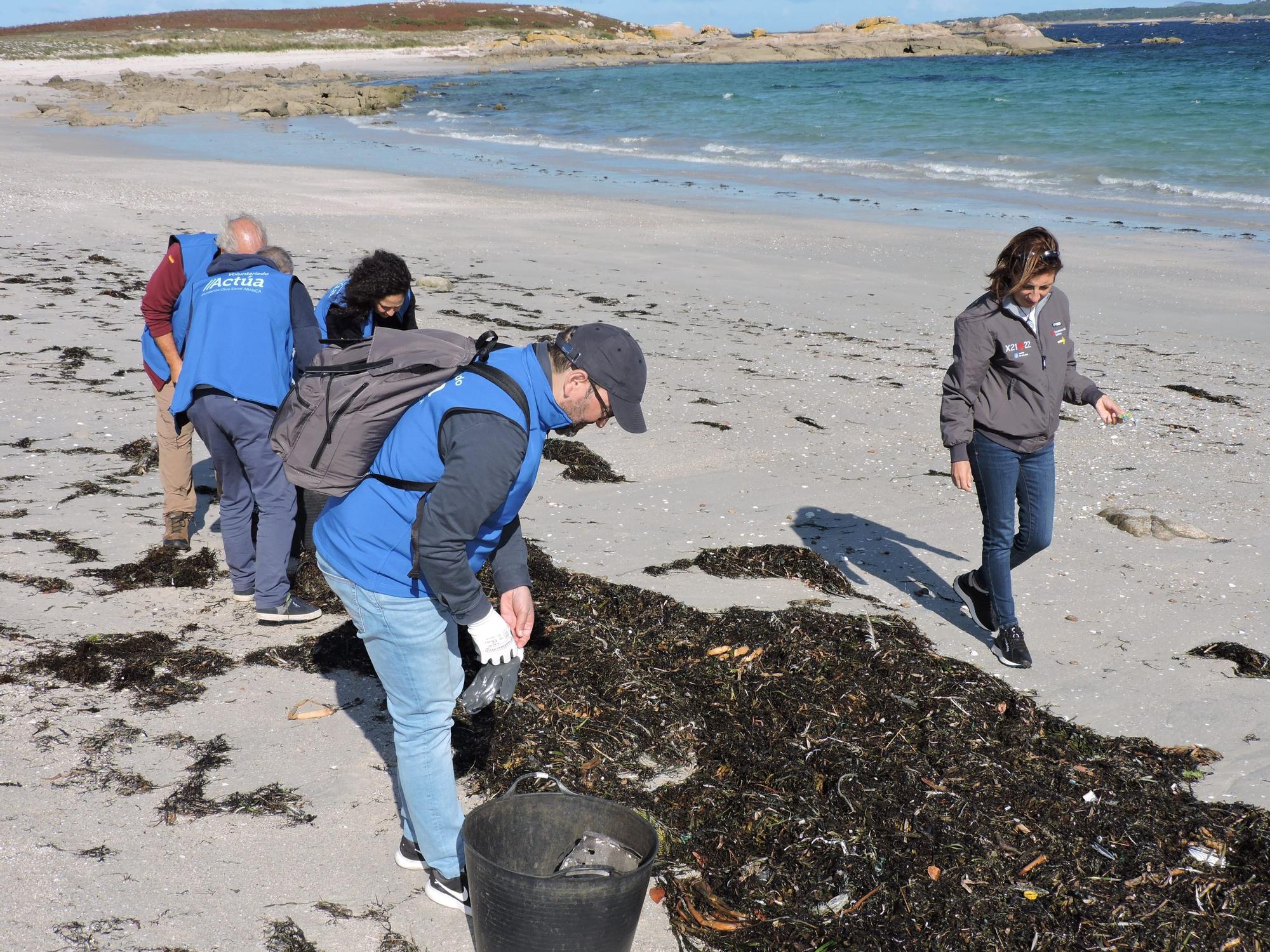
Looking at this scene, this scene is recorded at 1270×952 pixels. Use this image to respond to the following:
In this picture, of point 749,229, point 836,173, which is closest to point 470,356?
point 749,229

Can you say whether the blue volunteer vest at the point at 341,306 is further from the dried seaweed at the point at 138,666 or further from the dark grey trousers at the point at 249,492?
the dried seaweed at the point at 138,666

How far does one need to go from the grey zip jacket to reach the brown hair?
0.44ft

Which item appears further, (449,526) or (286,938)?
(286,938)

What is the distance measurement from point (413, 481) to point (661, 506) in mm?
3852

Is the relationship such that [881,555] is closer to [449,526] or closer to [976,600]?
[976,600]

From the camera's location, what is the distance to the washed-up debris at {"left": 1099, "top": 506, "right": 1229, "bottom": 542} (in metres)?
6.17

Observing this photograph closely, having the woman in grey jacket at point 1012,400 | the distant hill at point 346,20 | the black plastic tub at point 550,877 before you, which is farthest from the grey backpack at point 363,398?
the distant hill at point 346,20

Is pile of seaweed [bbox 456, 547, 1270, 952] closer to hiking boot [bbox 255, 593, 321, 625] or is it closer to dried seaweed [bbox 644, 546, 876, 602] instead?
dried seaweed [bbox 644, 546, 876, 602]

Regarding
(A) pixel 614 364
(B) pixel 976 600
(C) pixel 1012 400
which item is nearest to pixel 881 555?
(B) pixel 976 600

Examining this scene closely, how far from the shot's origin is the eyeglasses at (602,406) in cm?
275

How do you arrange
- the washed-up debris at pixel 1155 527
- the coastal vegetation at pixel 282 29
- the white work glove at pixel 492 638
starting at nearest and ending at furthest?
1. the white work glove at pixel 492 638
2. the washed-up debris at pixel 1155 527
3. the coastal vegetation at pixel 282 29

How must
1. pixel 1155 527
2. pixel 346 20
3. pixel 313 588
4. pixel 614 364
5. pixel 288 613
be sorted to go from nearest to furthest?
pixel 614 364 → pixel 288 613 → pixel 313 588 → pixel 1155 527 → pixel 346 20

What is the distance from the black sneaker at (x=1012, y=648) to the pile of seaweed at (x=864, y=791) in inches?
9.0

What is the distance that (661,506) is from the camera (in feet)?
21.6
